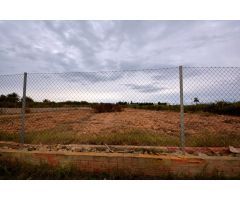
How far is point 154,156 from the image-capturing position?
3.75 m

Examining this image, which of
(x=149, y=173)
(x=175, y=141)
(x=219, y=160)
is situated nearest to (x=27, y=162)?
(x=149, y=173)

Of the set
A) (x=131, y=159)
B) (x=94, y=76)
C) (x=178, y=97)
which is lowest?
(x=131, y=159)

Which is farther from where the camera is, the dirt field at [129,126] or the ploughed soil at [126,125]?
the ploughed soil at [126,125]

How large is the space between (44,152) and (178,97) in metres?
2.80

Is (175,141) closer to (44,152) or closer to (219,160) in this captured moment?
(219,160)

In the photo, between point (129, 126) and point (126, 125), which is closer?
point (129, 126)

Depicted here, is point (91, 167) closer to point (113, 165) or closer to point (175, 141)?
point (113, 165)

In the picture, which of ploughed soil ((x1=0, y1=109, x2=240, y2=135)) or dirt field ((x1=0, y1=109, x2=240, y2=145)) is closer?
dirt field ((x1=0, y1=109, x2=240, y2=145))

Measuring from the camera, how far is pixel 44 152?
4.06 metres

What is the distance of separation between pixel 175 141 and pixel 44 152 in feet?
9.26

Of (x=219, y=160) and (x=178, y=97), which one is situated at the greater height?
(x=178, y=97)
